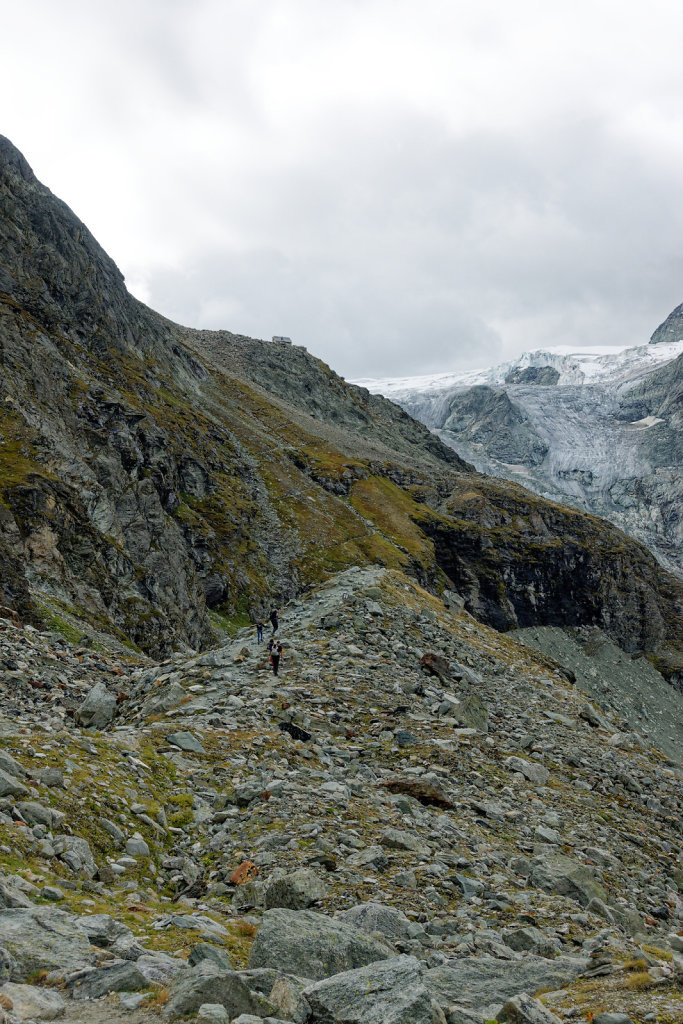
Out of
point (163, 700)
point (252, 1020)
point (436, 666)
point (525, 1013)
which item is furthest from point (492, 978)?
point (436, 666)

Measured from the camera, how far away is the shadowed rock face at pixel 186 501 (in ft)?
153

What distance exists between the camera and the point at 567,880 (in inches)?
555

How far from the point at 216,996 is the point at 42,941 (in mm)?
2247

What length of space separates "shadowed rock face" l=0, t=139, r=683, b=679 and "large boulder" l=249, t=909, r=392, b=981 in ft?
87.5

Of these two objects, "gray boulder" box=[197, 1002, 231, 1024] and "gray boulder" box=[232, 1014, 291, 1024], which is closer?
"gray boulder" box=[197, 1002, 231, 1024]

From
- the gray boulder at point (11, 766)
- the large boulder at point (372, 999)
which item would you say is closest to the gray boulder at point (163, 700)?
the gray boulder at point (11, 766)

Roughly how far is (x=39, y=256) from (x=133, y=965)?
10501cm

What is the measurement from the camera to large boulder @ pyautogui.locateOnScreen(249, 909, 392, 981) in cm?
824

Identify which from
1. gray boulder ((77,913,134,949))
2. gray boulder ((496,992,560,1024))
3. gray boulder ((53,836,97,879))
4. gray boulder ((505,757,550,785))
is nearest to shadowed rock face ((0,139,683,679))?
gray boulder ((53,836,97,879))

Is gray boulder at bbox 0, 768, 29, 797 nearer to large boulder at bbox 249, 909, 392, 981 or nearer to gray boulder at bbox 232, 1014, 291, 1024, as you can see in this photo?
large boulder at bbox 249, 909, 392, 981

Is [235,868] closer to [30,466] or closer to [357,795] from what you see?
[357,795]

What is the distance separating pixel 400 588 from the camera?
115 feet

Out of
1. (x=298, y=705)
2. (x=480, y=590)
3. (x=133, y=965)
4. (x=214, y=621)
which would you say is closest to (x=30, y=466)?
(x=214, y=621)

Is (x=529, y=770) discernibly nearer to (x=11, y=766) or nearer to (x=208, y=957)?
(x=208, y=957)
